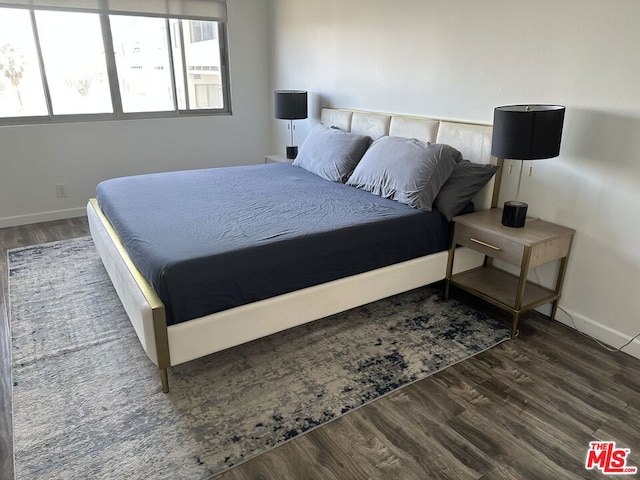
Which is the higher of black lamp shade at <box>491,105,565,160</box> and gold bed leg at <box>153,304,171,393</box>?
black lamp shade at <box>491,105,565,160</box>

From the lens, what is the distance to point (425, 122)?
315 centimetres

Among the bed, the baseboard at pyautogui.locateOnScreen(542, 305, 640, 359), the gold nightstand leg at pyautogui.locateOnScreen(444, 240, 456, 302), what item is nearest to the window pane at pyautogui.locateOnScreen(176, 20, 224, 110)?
the bed

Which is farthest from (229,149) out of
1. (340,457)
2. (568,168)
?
(340,457)

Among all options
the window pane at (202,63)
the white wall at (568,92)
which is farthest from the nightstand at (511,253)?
the window pane at (202,63)

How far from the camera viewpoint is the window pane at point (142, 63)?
4281 millimetres

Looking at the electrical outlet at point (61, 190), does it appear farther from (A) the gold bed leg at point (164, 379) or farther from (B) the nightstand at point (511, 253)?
(B) the nightstand at point (511, 253)

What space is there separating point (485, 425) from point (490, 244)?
3.37ft

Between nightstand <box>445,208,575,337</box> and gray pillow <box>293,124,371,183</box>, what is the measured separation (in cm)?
102

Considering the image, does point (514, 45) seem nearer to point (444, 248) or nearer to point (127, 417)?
point (444, 248)

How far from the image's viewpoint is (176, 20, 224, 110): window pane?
465cm

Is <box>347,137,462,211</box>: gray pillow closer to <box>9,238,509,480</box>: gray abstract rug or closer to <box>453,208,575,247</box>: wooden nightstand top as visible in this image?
<box>453,208,575,247</box>: wooden nightstand top

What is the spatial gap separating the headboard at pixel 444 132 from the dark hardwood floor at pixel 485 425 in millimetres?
1030

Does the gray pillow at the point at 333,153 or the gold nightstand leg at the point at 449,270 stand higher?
the gray pillow at the point at 333,153

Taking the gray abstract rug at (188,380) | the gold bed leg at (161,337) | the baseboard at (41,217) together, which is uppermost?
the gold bed leg at (161,337)
